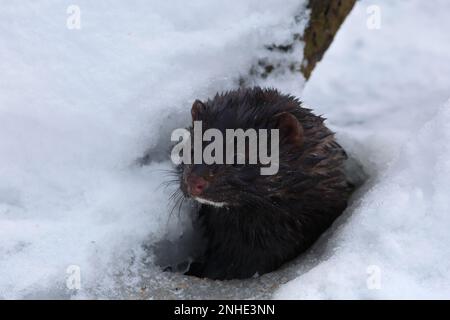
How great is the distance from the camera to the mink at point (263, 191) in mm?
3057

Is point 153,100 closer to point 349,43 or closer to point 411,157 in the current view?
point 411,157

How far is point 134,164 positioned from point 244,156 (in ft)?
2.07

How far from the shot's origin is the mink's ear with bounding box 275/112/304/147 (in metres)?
3.14

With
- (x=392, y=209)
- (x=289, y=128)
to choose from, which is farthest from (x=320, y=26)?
(x=392, y=209)

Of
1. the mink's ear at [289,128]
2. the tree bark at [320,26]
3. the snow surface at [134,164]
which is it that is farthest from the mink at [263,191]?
the tree bark at [320,26]

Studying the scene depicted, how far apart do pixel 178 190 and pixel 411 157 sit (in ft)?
3.66

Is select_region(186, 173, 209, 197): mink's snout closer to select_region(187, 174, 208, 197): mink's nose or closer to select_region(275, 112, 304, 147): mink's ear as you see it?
select_region(187, 174, 208, 197): mink's nose

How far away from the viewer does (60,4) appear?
3379mm

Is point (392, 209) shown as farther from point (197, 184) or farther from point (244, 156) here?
point (197, 184)

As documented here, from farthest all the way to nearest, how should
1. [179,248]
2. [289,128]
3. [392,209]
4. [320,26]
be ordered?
[320,26] → [179,248] → [289,128] → [392,209]

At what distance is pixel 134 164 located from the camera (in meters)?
3.37

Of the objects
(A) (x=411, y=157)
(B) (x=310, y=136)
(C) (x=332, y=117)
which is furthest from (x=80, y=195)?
(C) (x=332, y=117)

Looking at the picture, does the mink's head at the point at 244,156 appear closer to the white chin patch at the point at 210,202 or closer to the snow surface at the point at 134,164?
the white chin patch at the point at 210,202

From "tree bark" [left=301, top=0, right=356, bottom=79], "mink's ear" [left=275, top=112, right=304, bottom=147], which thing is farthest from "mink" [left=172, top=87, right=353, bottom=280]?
"tree bark" [left=301, top=0, right=356, bottom=79]
